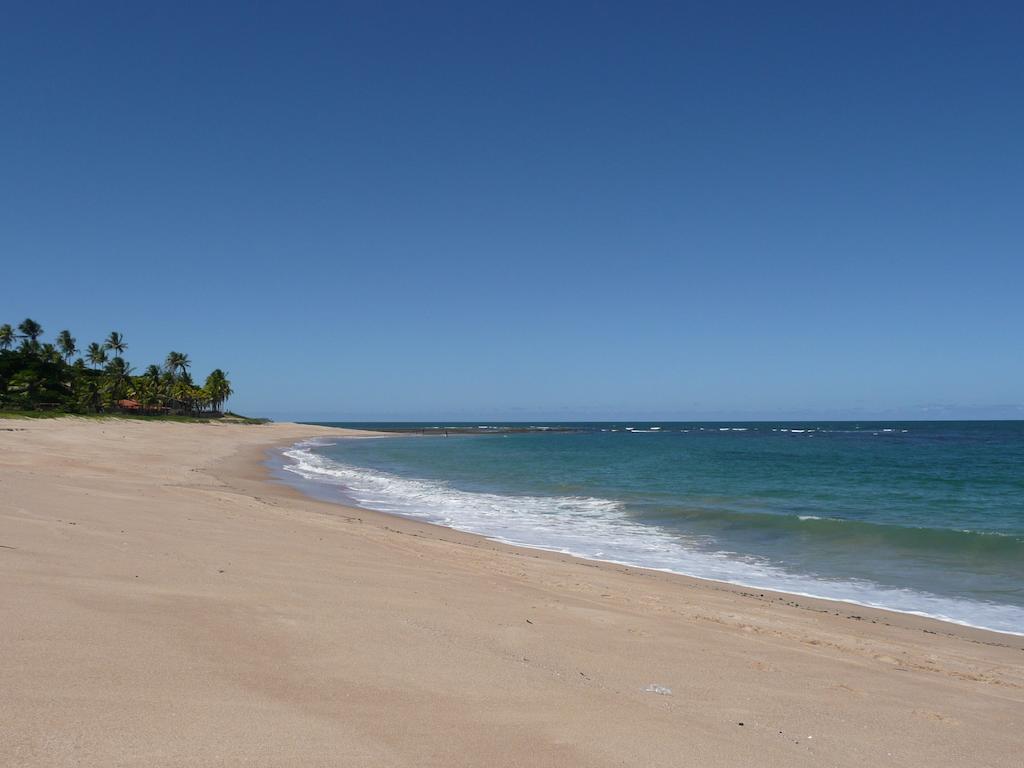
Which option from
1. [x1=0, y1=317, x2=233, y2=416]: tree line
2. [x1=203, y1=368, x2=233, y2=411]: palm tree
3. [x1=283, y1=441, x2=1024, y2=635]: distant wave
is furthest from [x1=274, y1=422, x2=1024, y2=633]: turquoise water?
[x1=203, y1=368, x2=233, y2=411]: palm tree

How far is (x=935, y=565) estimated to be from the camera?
14992 millimetres

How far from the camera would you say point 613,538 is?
17.7 m

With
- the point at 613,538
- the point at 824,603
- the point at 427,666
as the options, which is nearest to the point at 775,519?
the point at 613,538

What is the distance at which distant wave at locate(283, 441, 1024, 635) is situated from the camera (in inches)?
459

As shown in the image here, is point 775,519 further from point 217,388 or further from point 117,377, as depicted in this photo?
point 217,388

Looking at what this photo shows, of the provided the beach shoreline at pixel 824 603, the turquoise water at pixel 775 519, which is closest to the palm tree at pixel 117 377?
the turquoise water at pixel 775 519

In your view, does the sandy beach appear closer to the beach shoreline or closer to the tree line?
the beach shoreline

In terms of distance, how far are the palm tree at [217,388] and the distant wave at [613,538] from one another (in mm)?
101793

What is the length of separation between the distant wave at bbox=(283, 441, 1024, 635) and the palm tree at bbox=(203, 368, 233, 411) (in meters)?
102

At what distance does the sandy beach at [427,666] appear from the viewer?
3605 mm

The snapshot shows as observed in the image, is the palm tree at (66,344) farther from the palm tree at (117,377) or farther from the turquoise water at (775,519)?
the turquoise water at (775,519)

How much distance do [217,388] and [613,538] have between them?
120738 mm

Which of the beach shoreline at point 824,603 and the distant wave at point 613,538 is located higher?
the beach shoreline at point 824,603

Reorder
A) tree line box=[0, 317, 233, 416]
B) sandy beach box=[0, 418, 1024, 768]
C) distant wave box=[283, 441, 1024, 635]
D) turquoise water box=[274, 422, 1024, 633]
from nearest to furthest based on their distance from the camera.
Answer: sandy beach box=[0, 418, 1024, 768] < distant wave box=[283, 441, 1024, 635] < turquoise water box=[274, 422, 1024, 633] < tree line box=[0, 317, 233, 416]
